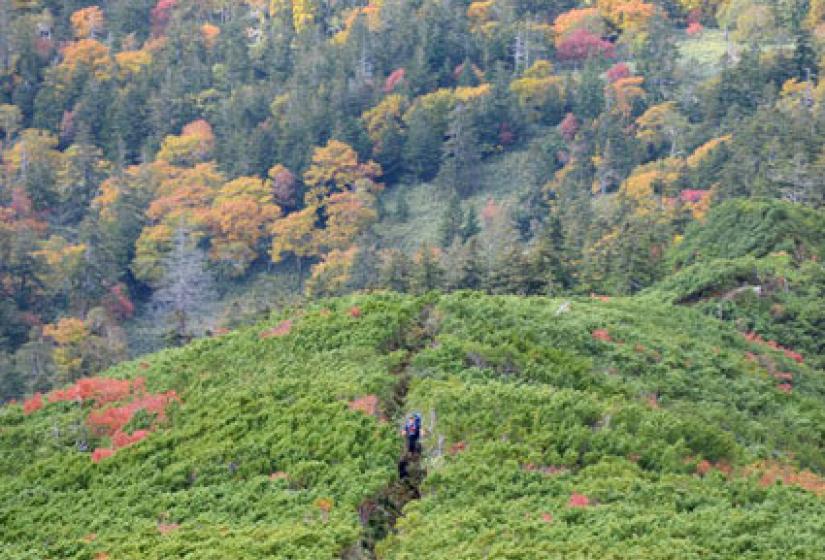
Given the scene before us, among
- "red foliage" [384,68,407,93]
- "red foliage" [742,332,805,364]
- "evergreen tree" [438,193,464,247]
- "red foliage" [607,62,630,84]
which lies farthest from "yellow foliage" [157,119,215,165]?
"red foliage" [742,332,805,364]

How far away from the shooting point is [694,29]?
143 m

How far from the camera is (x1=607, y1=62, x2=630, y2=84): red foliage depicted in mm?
132375

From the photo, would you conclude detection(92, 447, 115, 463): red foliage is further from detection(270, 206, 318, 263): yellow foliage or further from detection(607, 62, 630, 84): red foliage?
detection(607, 62, 630, 84): red foliage

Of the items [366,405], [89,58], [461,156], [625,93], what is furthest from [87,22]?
[366,405]

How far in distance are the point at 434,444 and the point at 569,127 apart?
94.1 metres

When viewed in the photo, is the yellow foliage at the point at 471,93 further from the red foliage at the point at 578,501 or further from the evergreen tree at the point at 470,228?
the red foliage at the point at 578,501

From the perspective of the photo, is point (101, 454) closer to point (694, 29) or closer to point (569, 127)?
point (569, 127)

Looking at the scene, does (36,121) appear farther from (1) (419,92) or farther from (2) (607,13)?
(2) (607,13)

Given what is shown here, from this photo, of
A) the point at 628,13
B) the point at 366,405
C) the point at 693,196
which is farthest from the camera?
the point at 628,13

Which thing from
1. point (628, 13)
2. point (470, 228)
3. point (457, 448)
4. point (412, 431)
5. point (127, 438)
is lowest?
point (470, 228)

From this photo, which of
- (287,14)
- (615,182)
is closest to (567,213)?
(615,182)

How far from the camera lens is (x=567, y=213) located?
104 m

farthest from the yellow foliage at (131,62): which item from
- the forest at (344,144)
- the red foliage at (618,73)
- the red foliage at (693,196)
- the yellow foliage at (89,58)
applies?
the red foliage at (693,196)

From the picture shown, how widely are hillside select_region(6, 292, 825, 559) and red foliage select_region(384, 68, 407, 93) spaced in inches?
3589
